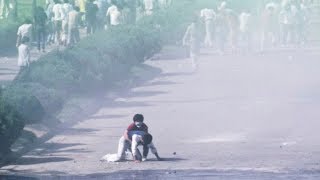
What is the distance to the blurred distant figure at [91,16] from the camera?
42250mm

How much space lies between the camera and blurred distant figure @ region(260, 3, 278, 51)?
145 ft

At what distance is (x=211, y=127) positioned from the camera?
926 inches

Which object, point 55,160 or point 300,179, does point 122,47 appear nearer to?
point 55,160

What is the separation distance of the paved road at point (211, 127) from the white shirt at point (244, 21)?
20.2ft

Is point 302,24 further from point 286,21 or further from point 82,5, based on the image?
point 82,5

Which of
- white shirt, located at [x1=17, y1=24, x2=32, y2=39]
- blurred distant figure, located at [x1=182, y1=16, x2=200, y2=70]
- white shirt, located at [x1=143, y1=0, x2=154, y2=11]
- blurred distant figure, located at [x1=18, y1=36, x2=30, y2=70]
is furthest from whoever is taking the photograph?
white shirt, located at [x1=143, y1=0, x2=154, y2=11]

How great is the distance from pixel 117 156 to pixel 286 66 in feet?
62.7

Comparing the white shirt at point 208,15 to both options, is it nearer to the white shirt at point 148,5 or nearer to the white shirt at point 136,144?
the white shirt at point 148,5

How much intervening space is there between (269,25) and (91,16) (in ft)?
22.6

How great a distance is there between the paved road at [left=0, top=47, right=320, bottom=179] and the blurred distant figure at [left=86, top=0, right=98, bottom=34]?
5901 millimetres

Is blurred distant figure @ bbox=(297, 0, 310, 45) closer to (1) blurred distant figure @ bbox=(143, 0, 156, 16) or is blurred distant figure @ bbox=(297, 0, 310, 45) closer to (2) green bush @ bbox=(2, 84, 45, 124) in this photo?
(1) blurred distant figure @ bbox=(143, 0, 156, 16)

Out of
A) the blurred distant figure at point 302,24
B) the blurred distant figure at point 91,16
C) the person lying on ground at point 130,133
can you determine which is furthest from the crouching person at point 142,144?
the blurred distant figure at point 302,24

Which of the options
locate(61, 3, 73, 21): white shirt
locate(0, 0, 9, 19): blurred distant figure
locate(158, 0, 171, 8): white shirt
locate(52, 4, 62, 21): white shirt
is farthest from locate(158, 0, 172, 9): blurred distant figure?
locate(61, 3, 73, 21): white shirt

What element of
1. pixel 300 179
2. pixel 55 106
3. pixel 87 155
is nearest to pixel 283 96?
pixel 55 106
